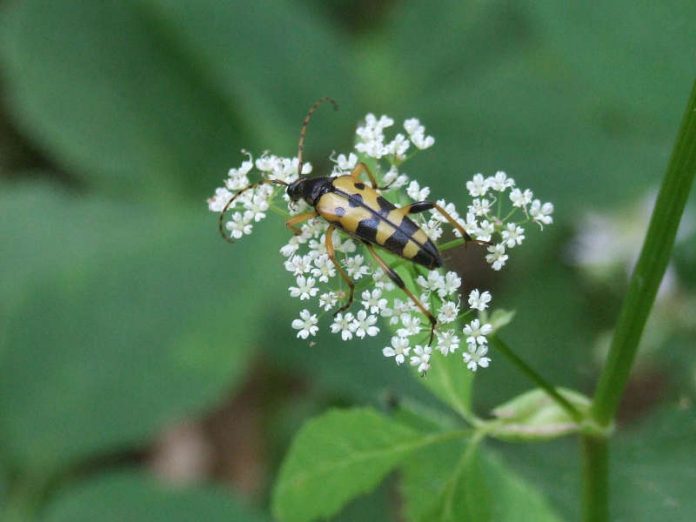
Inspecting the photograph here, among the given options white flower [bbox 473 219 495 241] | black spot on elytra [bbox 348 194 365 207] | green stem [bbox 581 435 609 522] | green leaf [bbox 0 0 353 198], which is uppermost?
green leaf [bbox 0 0 353 198]

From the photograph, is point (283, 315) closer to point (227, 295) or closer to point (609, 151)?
point (227, 295)

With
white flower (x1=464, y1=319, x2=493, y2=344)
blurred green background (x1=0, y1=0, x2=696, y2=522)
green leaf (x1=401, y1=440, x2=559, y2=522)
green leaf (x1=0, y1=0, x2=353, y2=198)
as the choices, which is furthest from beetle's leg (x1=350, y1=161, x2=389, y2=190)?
green leaf (x1=0, y1=0, x2=353, y2=198)

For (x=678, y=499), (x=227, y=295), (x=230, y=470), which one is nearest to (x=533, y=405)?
(x=678, y=499)

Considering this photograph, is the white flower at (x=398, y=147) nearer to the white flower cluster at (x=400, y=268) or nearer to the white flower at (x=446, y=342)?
the white flower cluster at (x=400, y=268)

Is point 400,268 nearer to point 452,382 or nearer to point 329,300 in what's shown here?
point 329,300

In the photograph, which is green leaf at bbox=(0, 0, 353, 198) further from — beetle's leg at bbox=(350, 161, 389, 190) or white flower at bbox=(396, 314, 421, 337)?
white flower at bbox=(396, 314, 421, 337)

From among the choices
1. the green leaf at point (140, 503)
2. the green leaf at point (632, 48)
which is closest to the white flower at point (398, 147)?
Answer: the green leaf at point (632, 48)
